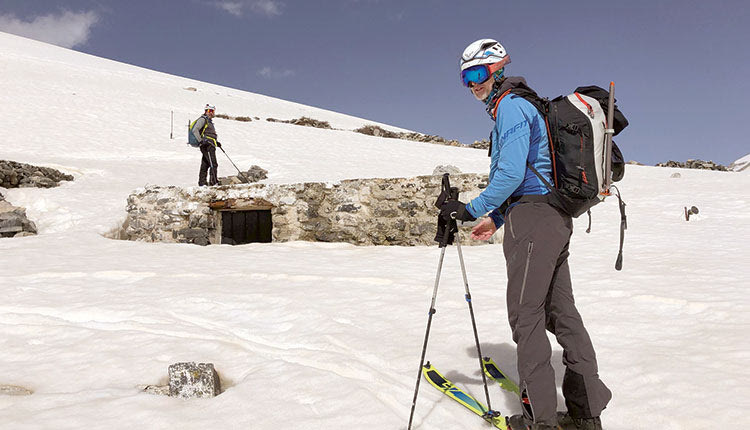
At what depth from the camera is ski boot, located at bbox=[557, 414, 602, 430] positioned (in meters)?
2.55

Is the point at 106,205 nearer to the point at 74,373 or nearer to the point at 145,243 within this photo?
the point at 145,243

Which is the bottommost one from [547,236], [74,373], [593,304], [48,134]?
[74,373]

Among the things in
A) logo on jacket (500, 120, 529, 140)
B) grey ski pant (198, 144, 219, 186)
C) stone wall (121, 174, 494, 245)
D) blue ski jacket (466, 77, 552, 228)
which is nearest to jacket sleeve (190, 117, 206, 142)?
grey ski pant (198, 144, 219, 186)

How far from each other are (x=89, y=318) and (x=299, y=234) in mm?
4627

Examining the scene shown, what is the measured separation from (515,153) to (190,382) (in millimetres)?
2538

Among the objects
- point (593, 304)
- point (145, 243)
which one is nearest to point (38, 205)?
point (145, 243)

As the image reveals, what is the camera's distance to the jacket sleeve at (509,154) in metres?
2.42

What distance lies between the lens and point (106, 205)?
39.6 feet

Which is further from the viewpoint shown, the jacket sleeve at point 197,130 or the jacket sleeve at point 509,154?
the jacket sleeve at point 197,130

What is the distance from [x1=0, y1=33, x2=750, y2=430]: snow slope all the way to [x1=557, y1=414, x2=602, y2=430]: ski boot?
A: 31 cm

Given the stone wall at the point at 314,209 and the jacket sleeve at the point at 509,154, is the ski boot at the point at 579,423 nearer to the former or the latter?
the jacket sleeve at the point at 509,154

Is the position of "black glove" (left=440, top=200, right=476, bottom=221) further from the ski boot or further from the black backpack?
the ski boot

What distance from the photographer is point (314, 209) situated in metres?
8.92

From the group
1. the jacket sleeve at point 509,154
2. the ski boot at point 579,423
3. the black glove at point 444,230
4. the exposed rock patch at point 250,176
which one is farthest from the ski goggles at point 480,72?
the exposed rock patch at point 250,176
